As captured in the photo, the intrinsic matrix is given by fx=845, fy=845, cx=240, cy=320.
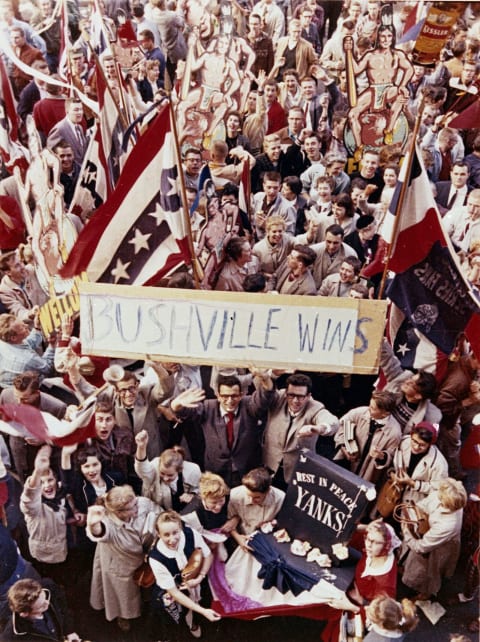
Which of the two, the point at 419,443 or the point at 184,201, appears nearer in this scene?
the point at 184,201

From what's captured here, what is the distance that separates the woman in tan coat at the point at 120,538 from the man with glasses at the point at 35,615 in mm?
338

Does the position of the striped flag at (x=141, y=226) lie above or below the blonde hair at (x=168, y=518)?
above

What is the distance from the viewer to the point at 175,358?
4953mm

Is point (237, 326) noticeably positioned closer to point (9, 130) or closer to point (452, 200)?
point (452, 200)

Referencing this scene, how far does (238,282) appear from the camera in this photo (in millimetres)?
4910

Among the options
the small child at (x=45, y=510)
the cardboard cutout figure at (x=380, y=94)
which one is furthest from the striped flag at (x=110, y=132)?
the small child at (x=45, y=510)

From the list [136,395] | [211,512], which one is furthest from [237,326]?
[211,512]

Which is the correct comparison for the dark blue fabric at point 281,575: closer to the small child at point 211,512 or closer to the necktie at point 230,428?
the small child at point 211,512

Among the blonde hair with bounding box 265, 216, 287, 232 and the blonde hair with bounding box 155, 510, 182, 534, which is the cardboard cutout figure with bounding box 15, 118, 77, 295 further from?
the blonde hair with bounding box 155, 510, 182, 534

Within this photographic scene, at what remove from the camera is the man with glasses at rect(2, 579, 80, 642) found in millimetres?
5238

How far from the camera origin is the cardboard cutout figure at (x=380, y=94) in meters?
4.85

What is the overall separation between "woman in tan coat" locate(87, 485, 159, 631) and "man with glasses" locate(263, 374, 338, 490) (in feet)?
2.74

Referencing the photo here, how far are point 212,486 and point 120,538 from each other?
65 cm

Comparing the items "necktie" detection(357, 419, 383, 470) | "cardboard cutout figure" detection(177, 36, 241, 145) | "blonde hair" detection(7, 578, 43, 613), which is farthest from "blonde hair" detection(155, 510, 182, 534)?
"cardboard cutout figure" detection(177, 36, 241, 145)
